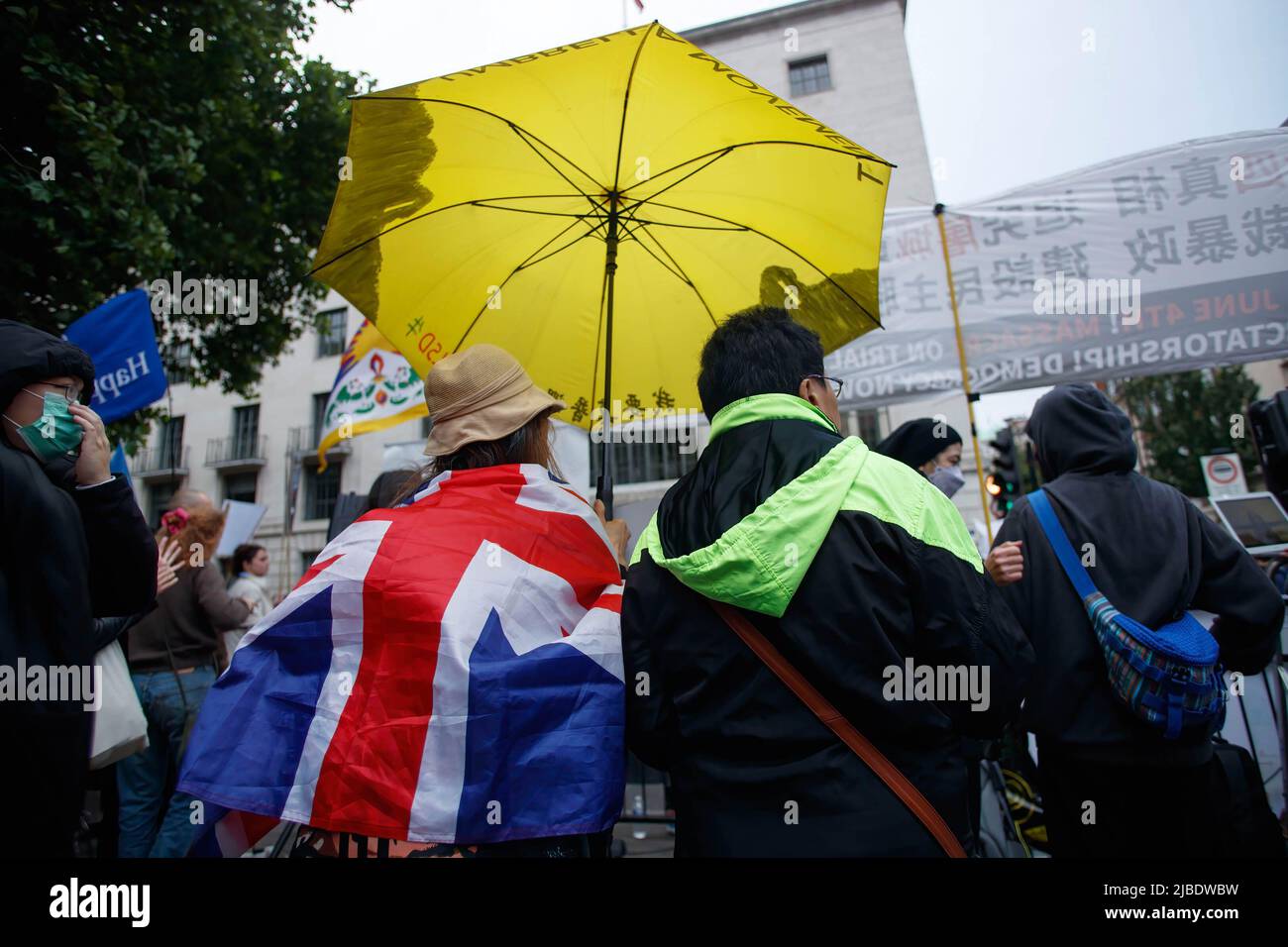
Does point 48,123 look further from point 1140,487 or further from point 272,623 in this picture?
point 1140,487

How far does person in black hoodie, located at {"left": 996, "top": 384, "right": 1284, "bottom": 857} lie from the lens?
2.13m

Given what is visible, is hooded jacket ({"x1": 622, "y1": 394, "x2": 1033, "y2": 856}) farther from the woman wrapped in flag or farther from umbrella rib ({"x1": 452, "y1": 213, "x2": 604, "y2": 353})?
umbrella rib ({"x1": 452, "y1": 213, "x2": 604, "y2": 353})

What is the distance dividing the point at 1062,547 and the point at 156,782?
4505 mm

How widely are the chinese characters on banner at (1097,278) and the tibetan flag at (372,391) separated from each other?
3.76 metres

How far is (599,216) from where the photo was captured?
9.18ft

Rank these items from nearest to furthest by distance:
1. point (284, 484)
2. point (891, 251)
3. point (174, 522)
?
1. point (174, 522)
2. point (891, 251)
3. point (284, 484)

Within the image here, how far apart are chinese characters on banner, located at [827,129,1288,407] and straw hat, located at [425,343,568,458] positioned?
347cm

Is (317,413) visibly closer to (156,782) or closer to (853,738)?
(156,782)

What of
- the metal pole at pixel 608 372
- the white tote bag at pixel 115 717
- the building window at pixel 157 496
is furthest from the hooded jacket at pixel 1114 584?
the building window at pixel 157 496
